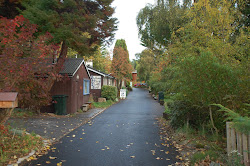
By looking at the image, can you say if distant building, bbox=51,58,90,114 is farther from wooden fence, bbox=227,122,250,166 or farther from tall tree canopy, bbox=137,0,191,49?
wooden fence, bbox=227,122,250,166

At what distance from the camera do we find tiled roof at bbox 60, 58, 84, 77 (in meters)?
14.1

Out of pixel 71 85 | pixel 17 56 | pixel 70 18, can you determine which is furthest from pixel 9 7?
Result: pixel 17 56

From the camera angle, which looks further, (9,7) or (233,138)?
(9,7)

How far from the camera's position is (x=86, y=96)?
19.2 meters

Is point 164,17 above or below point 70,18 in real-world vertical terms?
above

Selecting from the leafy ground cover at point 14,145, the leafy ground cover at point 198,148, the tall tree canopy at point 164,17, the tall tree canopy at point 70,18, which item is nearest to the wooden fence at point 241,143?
the leafy ground cover at point 198,148

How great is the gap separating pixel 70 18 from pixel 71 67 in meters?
3.24

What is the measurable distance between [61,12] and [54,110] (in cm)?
631

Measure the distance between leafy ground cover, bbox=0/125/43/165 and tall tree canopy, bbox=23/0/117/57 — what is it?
25.4 feet

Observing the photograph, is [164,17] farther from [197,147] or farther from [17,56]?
[197,147]

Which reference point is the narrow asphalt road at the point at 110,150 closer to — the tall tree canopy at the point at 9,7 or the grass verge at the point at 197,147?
the grass verge at the point at 197,147

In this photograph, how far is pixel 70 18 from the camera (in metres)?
13.3

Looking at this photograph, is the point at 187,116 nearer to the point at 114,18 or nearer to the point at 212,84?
the point at 212,84

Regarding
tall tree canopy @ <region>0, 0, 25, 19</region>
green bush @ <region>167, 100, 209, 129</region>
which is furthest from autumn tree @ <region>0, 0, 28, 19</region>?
green bush @ <region>167, 100, 209, 129</region>
